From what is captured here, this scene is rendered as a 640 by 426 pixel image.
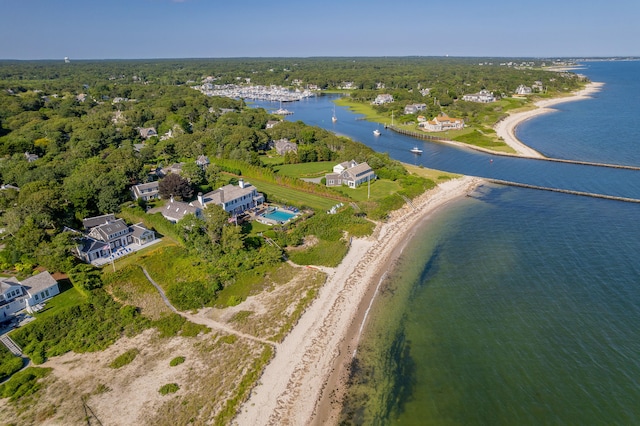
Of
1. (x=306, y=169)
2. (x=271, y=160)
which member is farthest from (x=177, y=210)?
(x=271, y=160)

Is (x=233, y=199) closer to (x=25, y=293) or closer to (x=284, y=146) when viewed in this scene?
(x=25, y=293)

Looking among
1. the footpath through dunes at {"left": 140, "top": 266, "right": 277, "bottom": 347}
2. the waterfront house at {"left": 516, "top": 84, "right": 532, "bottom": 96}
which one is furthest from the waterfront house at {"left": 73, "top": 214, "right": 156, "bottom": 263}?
the waterfront house at {"left": 516, "top": 84, "right": 532, "bottom": 96}

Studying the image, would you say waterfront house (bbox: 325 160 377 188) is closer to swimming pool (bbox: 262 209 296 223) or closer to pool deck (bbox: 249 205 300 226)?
pool deck (bbox: 249 205 300 226)

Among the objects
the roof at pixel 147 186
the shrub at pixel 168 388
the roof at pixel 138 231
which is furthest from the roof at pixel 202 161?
the shrub at pixel 168 388

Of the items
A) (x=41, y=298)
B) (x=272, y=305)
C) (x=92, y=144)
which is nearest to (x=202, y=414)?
(x=272, y=305)

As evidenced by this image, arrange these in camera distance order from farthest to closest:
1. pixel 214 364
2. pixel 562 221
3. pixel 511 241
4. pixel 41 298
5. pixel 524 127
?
pixel 524 127
pixel 562 221
pixel 511 241
pixel 41 298
pixel 214 364

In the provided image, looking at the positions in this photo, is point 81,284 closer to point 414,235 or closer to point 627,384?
point 414,235
